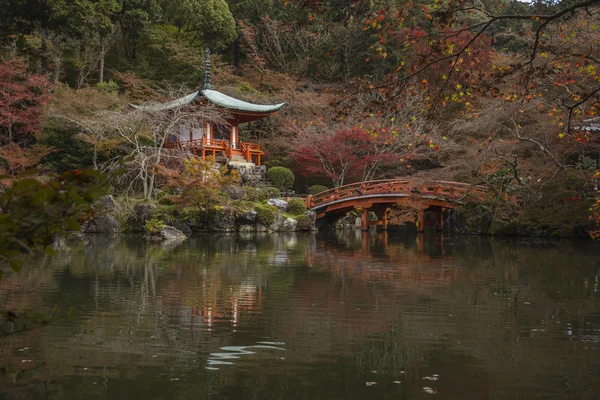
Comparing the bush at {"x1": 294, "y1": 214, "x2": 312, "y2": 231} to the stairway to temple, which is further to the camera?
the stairway to temple

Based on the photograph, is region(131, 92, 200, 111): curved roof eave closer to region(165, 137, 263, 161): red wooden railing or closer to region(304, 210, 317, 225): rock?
region(165, 137, 263, 161): red wooden railing

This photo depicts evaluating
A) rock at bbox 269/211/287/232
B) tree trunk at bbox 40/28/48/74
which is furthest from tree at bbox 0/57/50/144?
rock at bbox 269/211/287/232

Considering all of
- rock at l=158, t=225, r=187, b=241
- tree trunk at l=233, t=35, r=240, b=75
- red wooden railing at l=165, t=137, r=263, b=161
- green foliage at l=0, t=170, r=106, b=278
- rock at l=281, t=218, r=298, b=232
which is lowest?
rock at l=158, t=225, r=187, b=241

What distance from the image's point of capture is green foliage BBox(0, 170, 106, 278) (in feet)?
6.05

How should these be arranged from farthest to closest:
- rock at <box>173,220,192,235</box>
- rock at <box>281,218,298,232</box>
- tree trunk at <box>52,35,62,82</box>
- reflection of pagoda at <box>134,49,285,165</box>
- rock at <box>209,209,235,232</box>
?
reflection of pagoda at <box>134,49,285,165</box>
tree trunk at <box>52,35,62,82</box>
rock at <box>281,218,298,232</box>
rock at <box>209,209,235,232</box>
rock at <box>173,220,192,235</box>

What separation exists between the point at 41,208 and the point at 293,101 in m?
28.8

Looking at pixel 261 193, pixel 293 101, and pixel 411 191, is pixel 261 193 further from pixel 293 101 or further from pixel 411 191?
pixel 293 101

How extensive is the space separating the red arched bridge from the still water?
1021 cm

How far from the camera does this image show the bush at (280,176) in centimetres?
2822

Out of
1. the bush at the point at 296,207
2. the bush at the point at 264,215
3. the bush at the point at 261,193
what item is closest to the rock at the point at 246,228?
the bush at the point at 264,215

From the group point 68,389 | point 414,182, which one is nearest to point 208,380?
point 68,389

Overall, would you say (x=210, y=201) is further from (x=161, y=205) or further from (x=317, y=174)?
(x=317, y=174)

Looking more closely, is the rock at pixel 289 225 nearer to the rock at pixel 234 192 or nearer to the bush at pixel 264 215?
the bush at pixel 264 215

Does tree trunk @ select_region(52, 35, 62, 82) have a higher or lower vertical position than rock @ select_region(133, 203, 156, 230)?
higher
